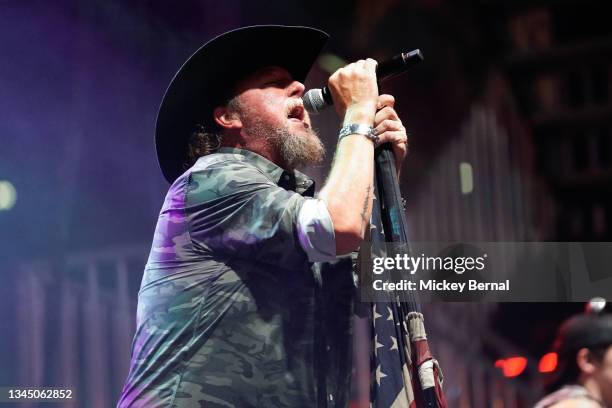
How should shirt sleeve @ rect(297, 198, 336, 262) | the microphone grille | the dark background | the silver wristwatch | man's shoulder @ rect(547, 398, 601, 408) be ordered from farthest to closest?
the dark background → man's shoulder @ rect(547, 398, 601, 408) → the microphone grille → the silver wristwatch → shirt sleeve @ rect(297, 198, 336, 262)

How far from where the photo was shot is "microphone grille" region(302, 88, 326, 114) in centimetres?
142

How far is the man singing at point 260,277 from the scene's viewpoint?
120 centimetres

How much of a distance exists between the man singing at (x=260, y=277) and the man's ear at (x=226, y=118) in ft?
0.30

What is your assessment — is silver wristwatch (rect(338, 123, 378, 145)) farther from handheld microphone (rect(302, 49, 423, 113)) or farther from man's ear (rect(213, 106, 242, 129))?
man's ear (rect(213, 106, 242, 129))

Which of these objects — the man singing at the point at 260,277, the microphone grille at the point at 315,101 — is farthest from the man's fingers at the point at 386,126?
the microphone grille at the point at 315,101

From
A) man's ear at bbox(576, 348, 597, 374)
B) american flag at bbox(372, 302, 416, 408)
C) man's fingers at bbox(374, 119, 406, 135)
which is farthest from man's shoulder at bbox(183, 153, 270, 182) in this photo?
man's ear at bbox(576, 348, 597, 374)

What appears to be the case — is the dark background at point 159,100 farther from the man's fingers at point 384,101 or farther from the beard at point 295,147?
the man's fingers at point 384,101

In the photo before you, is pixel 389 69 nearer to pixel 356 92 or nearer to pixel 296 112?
pixel 356 92

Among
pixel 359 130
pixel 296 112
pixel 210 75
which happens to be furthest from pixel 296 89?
pixel 359 130

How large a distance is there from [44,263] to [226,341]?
47.6 inches

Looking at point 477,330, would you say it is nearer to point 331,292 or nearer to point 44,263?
point 44,263

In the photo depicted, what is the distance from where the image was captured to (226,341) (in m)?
1.23

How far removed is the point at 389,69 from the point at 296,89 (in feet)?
0.80

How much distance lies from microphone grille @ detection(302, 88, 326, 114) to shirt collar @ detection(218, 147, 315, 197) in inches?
5.0
